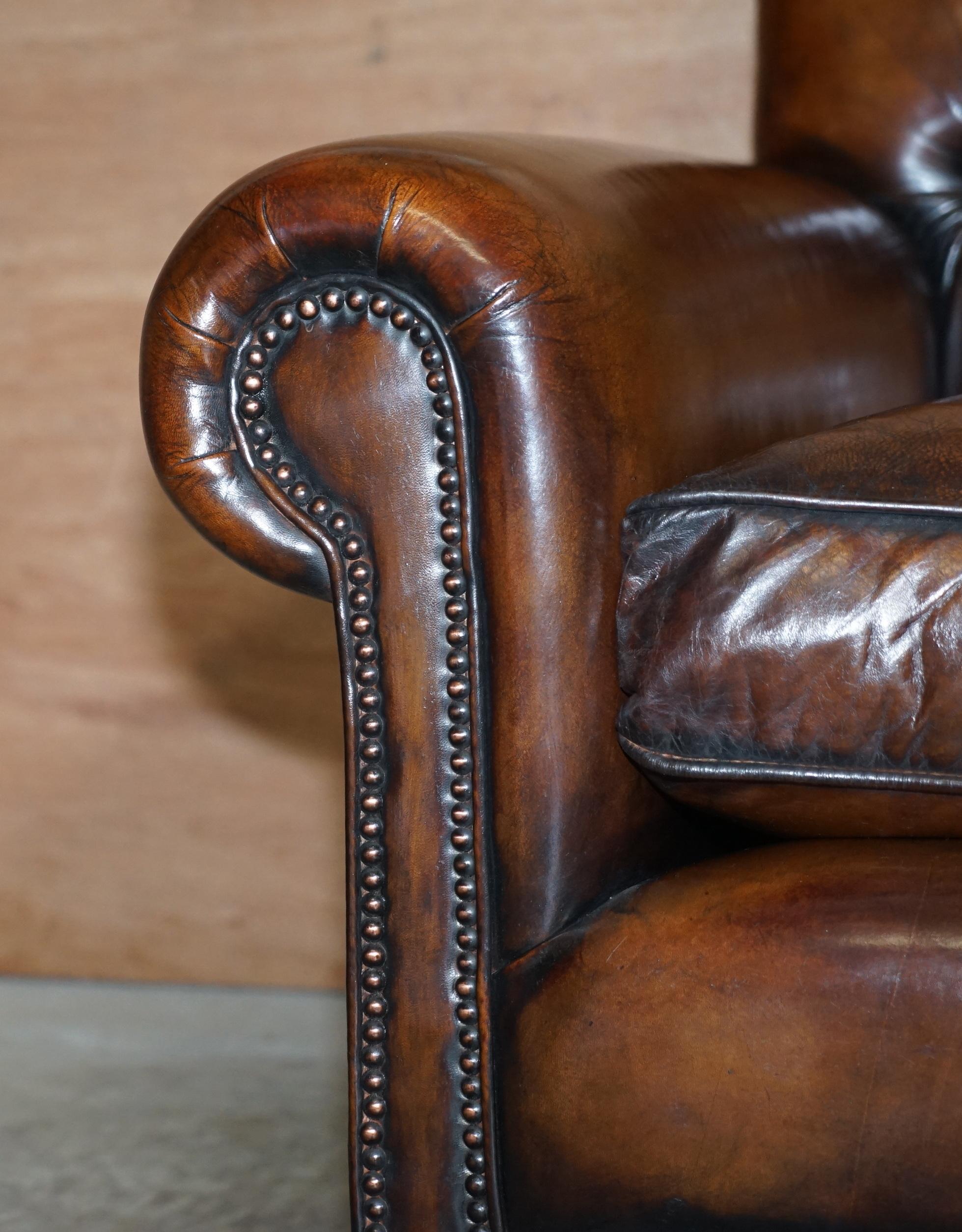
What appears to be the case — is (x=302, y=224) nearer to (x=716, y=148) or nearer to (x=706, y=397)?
(x=706, y=397)

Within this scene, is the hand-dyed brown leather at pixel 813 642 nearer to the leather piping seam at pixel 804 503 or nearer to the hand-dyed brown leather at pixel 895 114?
the leather piping seam at pixel 804 503

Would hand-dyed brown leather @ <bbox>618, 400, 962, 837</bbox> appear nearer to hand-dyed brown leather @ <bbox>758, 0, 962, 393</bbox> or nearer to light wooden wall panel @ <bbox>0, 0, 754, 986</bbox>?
hand-dyed brown leather @ <bbox>758, 0, 962, 393</bbox>

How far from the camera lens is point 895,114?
1205 millimetres

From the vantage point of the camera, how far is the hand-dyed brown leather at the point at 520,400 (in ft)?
2.17

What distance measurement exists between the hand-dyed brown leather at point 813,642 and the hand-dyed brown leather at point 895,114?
1.94ft

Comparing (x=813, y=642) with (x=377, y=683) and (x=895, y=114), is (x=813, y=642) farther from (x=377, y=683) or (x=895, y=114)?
(x=895, y=114)

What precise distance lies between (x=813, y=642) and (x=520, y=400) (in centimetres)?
17

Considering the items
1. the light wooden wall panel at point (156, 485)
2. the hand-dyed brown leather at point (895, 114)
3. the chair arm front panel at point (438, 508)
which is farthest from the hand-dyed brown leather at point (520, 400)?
the light wooden wall panel at point (156, 485)

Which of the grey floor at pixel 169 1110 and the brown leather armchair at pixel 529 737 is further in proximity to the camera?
the grey floor at pixel 169 1110

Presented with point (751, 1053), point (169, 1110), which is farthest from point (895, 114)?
point (169, 1110)

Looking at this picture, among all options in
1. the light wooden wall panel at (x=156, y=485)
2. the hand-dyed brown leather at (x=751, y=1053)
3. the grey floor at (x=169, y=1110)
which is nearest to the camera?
the hand-dyed brown leather at (x=751, y=1053)

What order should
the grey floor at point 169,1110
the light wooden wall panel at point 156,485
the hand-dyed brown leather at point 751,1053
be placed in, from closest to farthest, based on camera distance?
the hand-dyed brown leather at point 751,1053 → the grey floor at point 169,1110 → the light wooden wall panel at point 156,485

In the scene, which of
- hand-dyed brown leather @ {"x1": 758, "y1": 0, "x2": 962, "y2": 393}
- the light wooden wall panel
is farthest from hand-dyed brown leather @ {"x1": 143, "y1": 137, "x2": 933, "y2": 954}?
the light wooden wall panel

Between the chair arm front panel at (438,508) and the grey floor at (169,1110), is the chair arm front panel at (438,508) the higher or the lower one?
the higher one
